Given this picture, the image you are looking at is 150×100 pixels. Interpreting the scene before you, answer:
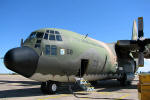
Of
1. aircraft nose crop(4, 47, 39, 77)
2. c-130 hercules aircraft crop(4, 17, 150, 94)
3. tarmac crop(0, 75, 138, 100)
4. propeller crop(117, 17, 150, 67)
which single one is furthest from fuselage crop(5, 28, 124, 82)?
propeller crop(117, 17, 150, 67)

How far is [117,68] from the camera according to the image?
17688mm

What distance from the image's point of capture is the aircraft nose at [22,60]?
9.38 m

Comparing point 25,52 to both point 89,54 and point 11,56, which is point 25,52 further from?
point 89,54

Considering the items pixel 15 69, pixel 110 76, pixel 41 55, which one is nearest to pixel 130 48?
pixel 110 76

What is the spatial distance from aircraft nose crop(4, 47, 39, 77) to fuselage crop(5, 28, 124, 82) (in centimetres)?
20

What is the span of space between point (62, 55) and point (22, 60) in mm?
2706

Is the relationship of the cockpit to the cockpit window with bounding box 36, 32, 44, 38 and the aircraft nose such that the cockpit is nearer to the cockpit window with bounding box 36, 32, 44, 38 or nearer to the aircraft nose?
the cockpit window with bounding box 36, 32, 44, 38

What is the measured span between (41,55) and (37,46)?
670 mm

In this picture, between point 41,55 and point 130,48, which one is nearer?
point 41,55

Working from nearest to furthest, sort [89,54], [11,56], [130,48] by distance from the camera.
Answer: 1. [11,56]
2. [89,54]
3. [130,48]

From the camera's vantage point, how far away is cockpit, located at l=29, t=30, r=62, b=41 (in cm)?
1131

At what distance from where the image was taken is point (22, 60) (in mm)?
9531

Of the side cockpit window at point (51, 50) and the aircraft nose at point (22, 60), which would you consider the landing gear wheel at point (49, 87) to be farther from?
the side cockpit window at point (51, 50)

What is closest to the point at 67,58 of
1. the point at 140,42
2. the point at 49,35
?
the point at 49,35
